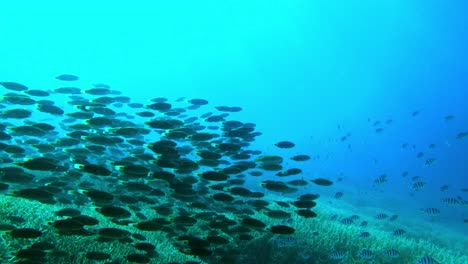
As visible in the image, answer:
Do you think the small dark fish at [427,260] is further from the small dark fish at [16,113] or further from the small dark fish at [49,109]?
the small dark fish at [16,113]

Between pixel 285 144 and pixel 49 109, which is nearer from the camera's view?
pixel 49 109

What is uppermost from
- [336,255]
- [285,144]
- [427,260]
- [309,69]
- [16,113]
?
[309,69]

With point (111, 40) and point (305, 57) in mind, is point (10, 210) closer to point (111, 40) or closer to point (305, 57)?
point (305, 57)

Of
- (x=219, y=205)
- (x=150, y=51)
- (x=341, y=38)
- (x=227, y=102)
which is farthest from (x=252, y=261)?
(x=150, y=51)

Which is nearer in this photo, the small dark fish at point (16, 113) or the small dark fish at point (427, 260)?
the small dark fish at point (427, 260)

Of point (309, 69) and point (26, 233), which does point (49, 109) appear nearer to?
point (26, 233)

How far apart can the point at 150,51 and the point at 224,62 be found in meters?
41.4

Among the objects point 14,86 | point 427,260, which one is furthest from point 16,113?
point 427,260

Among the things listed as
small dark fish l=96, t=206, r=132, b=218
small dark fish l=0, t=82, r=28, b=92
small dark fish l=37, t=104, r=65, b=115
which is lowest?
small dark fish l=96, t=206, r=132, b=218

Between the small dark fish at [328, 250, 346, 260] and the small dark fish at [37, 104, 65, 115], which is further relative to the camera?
the small dark fish at [37, 104, 65, 115]

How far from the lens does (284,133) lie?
149 metres

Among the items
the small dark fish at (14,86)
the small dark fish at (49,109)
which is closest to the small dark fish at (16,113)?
the small dark fish at (49,109)

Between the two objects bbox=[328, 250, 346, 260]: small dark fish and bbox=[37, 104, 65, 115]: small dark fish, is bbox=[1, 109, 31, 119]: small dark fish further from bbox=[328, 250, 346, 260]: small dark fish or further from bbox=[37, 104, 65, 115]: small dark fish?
bbox=[328, 250, 346, 260]: small dark fish

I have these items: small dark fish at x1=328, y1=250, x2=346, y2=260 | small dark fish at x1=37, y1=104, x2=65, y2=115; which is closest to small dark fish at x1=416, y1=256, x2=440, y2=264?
small dark fish at x1=328, y1=250, x2=346, y2=260
